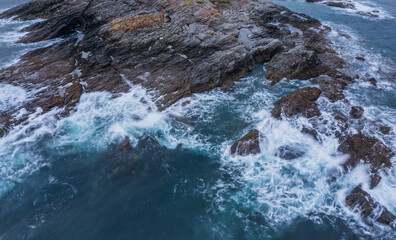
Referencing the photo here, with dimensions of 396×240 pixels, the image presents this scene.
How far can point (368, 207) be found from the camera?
626 inches

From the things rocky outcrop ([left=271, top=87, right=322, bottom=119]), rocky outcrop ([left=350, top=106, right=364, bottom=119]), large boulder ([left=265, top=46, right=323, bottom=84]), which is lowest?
rocky outcrop ([left=350, top=106, right=364, bottom=119])

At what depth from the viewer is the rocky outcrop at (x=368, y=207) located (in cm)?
1542

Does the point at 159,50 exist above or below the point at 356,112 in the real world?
above

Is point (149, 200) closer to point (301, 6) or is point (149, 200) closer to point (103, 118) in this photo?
point (103, 118)

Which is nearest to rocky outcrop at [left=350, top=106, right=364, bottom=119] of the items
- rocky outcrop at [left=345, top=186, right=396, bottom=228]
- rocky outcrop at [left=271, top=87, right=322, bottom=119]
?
rocky outcrop at [left=271, top=87, right=322, bottom=119]

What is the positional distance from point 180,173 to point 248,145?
6778 millimetres

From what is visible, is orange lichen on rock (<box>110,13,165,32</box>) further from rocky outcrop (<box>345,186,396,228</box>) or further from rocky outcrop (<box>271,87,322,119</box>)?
rocky outcrop (<box>345,186,396,228</box>)

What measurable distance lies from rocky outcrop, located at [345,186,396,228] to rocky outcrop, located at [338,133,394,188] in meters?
1.58

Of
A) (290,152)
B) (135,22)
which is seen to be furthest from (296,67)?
(135,22)

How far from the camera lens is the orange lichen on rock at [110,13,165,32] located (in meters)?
35.0

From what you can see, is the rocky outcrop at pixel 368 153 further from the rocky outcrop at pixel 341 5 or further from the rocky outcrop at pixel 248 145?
the rocky outcrop at pixel 341 5

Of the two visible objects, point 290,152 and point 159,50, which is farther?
point 159,50

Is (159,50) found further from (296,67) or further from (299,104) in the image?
(299,104)

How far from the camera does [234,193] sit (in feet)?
57.0
